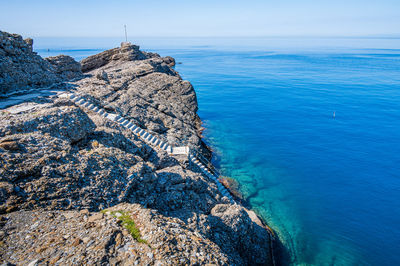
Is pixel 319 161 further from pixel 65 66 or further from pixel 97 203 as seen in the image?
pixel 65 66

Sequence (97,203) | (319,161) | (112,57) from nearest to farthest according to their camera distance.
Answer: (97,203), (319,161), (112,57)

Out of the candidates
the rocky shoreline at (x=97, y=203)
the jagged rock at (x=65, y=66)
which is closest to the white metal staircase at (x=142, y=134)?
the rocky shoreline at (x=97, y=203)

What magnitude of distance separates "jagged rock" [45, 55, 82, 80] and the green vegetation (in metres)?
26.5

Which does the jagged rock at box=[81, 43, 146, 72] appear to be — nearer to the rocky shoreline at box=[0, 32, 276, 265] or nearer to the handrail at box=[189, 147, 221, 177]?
the rocky shoreline at box=[0, 32, 276, 265]

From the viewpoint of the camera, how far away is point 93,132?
1157 cm

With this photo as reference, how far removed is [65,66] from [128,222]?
29.5m

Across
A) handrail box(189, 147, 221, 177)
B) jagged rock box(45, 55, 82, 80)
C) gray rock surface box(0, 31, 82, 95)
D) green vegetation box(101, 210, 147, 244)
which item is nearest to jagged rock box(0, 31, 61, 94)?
gray rock surface box(0, 31, 82, 95)

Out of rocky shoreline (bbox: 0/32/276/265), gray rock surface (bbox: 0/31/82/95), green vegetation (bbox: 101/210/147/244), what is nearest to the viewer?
rocky shoreline (bbox: 0/32/276/265)

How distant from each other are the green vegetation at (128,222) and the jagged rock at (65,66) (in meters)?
26.5

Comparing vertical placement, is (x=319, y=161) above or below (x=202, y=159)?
below

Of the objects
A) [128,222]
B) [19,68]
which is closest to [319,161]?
[128,222]

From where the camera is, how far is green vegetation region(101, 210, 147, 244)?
6.72 m

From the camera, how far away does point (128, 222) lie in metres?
7.25

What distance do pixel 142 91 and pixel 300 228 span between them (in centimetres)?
2191
